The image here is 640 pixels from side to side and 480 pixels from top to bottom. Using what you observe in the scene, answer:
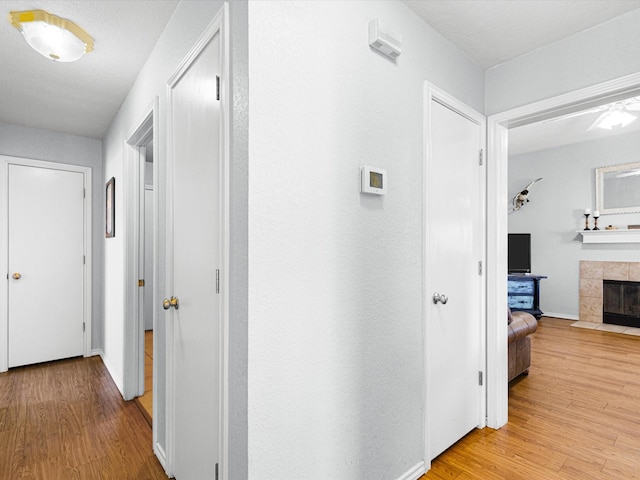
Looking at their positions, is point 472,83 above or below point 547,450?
above

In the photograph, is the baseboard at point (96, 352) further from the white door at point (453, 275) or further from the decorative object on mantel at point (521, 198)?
the decorative object on mantel at point (521, 198)

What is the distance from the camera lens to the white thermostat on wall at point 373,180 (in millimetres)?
1549

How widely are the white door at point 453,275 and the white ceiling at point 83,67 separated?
1705mm

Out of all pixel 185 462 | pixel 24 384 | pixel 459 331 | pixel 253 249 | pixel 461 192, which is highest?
pixel 461 192

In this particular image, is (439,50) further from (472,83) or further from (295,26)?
(295,26)

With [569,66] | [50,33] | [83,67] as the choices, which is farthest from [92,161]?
[569,66]

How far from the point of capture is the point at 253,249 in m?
1.19

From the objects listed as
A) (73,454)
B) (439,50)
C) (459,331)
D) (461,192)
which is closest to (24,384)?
(73,454)

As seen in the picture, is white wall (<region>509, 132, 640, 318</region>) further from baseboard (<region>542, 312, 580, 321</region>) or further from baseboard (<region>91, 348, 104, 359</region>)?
baseboard (<region>91, 348, 104, 359</region>)

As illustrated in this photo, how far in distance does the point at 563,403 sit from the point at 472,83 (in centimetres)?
254

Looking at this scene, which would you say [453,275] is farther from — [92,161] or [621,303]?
[621,303]

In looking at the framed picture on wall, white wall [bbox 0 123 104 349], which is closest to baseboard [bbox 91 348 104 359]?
white wall [bbox 0 123 104 349]

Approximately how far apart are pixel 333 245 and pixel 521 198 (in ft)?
19.6

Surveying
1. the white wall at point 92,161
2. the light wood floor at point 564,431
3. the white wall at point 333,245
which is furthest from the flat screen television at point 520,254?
the white wall at point 92,161
